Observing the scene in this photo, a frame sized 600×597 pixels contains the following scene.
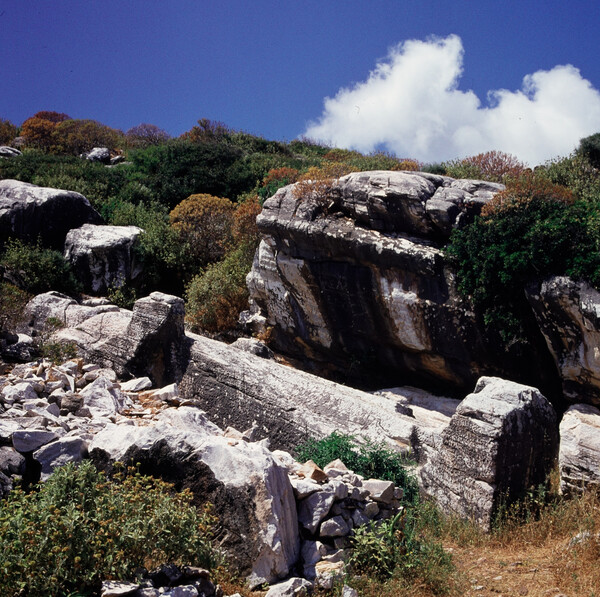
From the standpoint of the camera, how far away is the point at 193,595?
3789mm

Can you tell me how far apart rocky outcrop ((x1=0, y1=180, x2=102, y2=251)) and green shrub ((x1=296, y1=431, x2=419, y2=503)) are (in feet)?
38.0

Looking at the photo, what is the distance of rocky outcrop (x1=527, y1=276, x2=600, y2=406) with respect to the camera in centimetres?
875

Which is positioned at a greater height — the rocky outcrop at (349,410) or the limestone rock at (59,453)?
the rocky outcrop at (349,410)

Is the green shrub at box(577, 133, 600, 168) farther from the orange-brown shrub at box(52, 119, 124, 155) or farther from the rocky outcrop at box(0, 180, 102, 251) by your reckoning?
the orange-brown shrub at box(52, 119, 124, 155)

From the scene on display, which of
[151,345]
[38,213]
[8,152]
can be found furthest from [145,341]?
[8,152]

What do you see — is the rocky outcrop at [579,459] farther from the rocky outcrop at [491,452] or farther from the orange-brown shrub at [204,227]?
the orange-brown shrub at [204,227]

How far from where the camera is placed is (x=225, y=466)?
4.88 metres

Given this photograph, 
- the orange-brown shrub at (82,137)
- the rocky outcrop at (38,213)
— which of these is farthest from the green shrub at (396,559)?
the orange-brown shrub at (82,137)

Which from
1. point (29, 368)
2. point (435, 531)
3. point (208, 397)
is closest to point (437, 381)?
point (208, 397)

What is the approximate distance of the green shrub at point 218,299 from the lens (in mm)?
14664

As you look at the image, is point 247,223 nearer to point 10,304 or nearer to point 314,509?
point 10,304

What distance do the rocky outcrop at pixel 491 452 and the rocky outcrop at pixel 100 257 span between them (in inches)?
438

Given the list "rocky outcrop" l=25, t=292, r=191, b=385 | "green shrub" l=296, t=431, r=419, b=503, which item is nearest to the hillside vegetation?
"green shrub" l=296, t=431, r=419, b=503

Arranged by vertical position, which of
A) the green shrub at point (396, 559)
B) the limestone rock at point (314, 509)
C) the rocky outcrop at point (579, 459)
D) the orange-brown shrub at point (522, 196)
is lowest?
the green shrub at point (396, 559)
